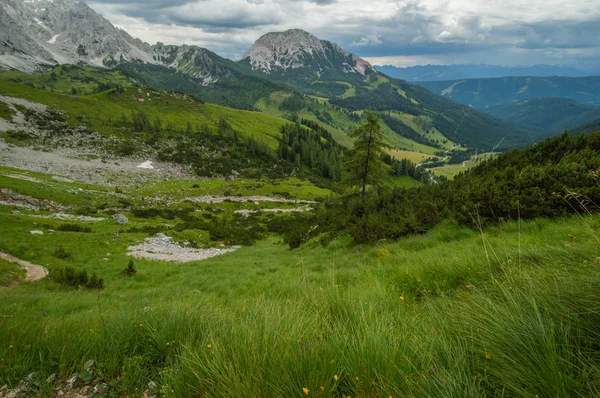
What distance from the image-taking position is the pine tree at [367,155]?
3011cm

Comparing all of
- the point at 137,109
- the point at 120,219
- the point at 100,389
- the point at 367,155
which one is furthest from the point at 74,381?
the point at 137,109

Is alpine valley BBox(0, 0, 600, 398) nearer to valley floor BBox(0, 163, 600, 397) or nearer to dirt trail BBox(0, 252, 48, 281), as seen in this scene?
valley floor BBox(0, 163, 600, 397)

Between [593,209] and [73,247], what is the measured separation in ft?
86.5

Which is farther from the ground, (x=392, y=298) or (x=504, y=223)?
(x=392, y=298)

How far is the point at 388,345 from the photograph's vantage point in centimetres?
244

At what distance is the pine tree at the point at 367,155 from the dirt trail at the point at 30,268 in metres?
25.5

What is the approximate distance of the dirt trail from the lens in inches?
549

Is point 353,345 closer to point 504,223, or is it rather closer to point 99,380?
point 99,380

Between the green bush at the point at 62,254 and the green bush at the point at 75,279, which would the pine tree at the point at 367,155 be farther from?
the green bush at the point at 62,254

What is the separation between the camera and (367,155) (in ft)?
101

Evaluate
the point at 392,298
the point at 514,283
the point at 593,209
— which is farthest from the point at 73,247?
the point at 593,209

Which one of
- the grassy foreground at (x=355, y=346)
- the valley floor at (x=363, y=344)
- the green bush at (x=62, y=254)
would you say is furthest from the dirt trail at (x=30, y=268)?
the valley floor at (x=363, y=344)

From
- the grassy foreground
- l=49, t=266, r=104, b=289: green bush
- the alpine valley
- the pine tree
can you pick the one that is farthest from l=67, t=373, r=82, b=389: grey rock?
the pine tree

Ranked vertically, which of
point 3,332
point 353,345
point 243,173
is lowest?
point 243,173
